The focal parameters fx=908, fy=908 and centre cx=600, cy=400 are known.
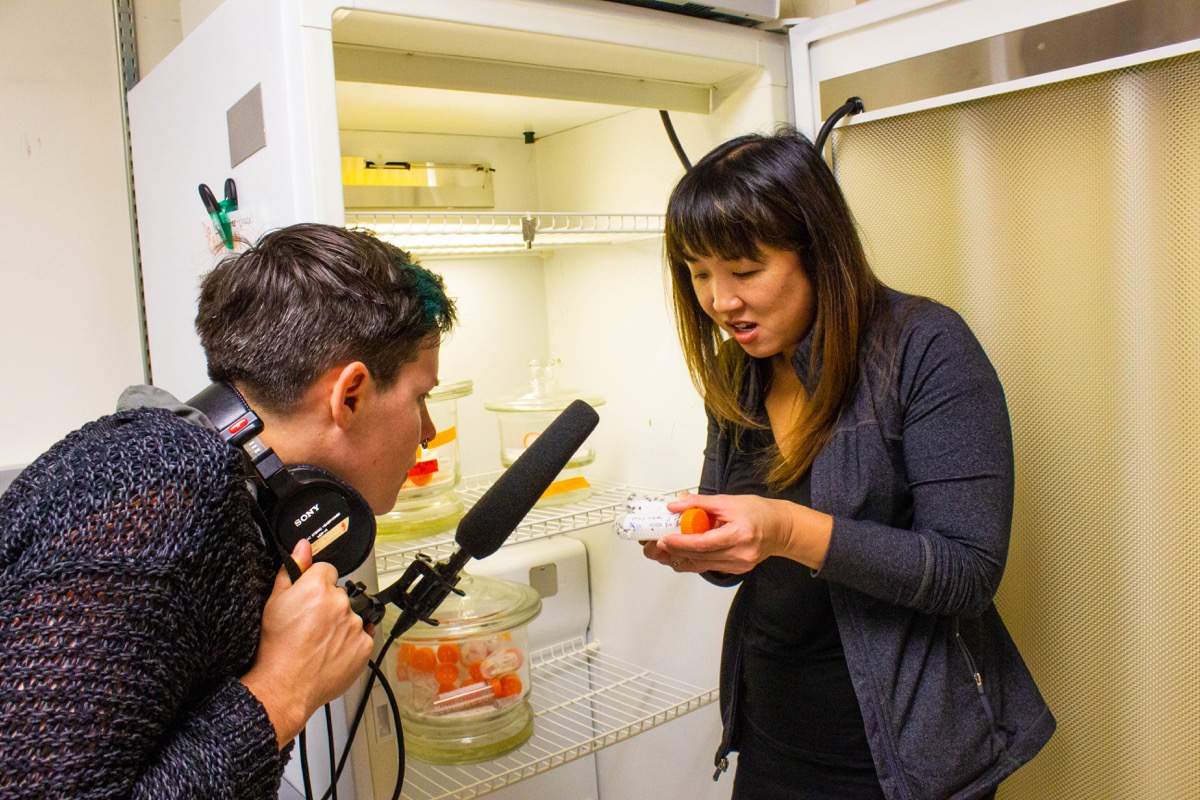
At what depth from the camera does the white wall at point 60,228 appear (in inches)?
62.1

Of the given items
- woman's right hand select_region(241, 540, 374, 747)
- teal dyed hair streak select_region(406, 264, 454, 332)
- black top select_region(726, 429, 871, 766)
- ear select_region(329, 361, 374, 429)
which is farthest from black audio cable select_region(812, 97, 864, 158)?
woman's right hand select_region(241, 540, 374, 747)

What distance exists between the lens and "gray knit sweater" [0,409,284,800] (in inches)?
22.5

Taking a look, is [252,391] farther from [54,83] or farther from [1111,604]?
[54,83]

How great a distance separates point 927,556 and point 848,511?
11 centimetres

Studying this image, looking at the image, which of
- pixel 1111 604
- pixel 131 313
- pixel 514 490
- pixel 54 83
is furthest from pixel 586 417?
pixel 54 83

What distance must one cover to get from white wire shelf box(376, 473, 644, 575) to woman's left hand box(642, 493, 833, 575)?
0.34 meters

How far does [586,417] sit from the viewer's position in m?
1.11

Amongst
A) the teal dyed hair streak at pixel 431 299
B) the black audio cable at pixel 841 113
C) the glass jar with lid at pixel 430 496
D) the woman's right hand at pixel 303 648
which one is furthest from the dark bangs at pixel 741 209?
the woman's right hand at pixel 303 648

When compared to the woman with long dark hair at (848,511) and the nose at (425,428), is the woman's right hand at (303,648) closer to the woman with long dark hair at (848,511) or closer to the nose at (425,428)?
the nose at (425,428)

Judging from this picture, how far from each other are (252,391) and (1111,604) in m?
1.06

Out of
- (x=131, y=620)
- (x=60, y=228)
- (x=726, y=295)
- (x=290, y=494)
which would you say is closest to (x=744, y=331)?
(x=726, y=295)

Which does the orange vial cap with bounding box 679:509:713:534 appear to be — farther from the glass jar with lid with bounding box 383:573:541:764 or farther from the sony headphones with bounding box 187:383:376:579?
the glass jar with lid with bounding box 383:573:541:764

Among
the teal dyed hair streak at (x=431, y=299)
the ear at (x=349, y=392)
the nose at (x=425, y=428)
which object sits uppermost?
the teal dyed hair streak at (x=431, y=299)

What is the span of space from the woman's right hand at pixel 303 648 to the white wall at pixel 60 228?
1111 mm
